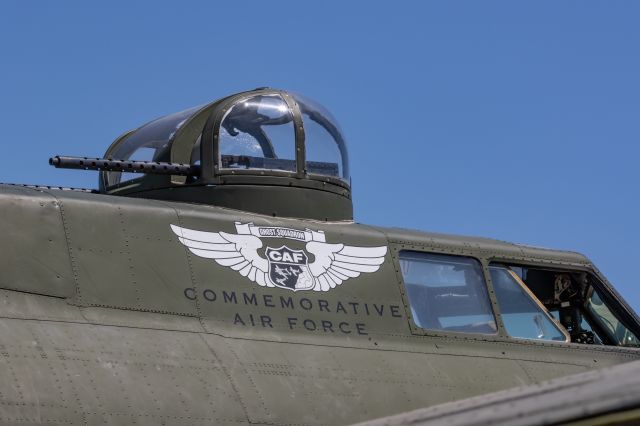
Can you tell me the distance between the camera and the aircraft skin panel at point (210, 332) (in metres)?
6.46

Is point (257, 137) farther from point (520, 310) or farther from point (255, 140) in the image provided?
point (520, 310)

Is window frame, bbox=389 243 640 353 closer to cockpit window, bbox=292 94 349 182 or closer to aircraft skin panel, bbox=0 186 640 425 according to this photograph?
aircraft skin panel, bbox=0 186 640 425

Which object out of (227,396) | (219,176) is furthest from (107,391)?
(219,176)

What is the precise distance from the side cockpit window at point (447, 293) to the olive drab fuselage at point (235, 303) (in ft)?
0.09

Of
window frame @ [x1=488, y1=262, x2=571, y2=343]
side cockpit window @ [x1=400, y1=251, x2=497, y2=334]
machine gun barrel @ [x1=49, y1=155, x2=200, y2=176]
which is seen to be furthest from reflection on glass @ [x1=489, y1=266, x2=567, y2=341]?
machine gun barrel @ [x1=49, y1=155, x2=200, y2=176]

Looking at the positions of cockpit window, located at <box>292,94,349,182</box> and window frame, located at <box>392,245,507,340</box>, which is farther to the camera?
cockpit window, located at <box>292,94,349,182</box>

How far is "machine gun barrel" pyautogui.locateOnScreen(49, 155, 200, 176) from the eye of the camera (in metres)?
Answer: 8.73

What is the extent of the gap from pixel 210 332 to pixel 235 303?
38 centimetres

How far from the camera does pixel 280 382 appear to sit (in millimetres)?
7188

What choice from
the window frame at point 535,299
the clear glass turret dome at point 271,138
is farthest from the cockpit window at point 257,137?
the window frame at point 535,299

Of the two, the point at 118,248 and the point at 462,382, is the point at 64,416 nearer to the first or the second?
the point at 118,248

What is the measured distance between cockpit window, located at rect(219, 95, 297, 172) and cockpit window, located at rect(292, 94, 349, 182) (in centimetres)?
21

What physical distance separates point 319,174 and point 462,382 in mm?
2411

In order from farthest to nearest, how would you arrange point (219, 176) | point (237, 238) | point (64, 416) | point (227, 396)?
point (219, 176) → point (237, 238) → point (227, 396) → point (64, 416)
